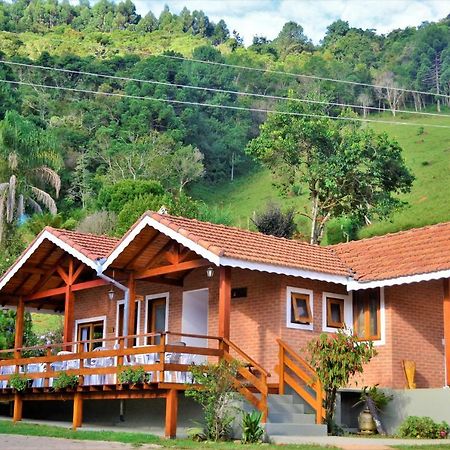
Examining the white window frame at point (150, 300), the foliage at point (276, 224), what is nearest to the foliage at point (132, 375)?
the white window frame at point (150, 300)

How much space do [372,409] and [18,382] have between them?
8.80 meters

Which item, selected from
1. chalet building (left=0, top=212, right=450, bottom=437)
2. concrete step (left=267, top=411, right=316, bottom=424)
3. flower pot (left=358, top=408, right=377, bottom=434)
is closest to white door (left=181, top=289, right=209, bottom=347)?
chalet building (left=0, top=212, right=450, bottom=437)

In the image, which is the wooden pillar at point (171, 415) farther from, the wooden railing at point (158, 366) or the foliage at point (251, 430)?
the foliage at point (251, 430)

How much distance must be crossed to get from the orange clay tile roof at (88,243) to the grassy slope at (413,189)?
30.8 m

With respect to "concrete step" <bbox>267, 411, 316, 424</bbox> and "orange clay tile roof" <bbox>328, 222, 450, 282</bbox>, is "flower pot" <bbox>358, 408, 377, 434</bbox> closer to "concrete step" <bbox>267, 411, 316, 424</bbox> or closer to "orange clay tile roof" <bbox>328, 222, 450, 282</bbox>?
"concrete step" <bbox>267, 411, 316, 424</bbox>

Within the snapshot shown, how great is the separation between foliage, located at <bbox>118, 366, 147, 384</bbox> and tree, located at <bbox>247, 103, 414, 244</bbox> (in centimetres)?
2957

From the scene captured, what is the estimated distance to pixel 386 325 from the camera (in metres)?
20.1

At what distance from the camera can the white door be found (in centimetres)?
2220

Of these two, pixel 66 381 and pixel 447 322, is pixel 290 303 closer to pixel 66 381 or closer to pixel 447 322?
pixel 447 322

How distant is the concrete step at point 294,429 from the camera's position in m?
16.4

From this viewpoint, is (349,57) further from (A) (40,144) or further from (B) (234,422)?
(B) (234,422)

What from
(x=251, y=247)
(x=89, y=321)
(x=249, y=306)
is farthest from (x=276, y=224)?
(x=251, y=247)

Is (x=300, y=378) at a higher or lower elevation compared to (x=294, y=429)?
higher

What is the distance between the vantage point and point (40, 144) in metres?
47.3
